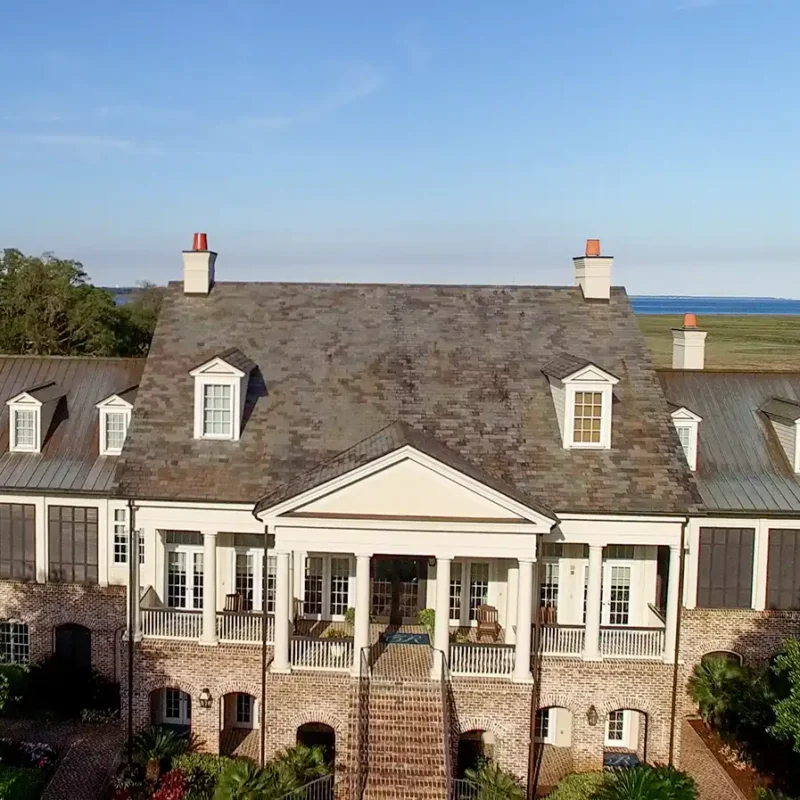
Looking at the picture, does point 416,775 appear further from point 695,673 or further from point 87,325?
point 87,325

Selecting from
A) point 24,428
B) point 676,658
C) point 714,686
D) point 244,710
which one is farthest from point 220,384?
point 714,686

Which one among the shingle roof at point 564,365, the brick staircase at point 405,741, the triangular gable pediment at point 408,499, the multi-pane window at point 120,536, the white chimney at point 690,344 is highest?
the white chimney at point 690,344

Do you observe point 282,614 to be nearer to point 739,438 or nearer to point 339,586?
point 339,586

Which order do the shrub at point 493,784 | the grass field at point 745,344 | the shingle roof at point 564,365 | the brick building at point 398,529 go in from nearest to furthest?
the shrub at point 493,784
the brick building at point 398,529
the shingle roof at point 564,365
the grass field at point 745,344

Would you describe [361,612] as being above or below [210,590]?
below

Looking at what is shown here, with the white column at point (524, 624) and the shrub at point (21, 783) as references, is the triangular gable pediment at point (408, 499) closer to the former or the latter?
the white column at point (524, 624)

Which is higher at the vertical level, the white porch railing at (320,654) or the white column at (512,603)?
the white column at (512,603)

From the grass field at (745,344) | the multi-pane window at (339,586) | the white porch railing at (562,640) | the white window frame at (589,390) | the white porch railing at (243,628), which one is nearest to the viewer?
the white porch railing at (562,640)

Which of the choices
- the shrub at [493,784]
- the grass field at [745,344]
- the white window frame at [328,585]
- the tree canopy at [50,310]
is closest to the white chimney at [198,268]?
the white window frame at [328,585]
